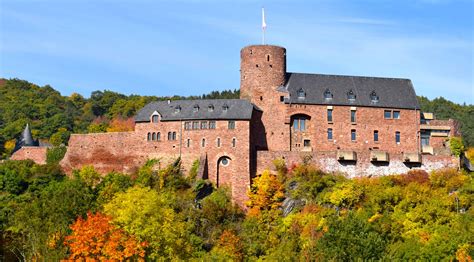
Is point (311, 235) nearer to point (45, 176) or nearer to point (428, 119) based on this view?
point (428, 119)

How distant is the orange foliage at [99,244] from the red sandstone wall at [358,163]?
62.6ft

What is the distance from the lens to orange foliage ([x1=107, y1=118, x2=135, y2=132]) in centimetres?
9538

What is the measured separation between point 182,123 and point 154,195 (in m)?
11.5

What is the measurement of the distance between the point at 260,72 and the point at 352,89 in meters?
8.15

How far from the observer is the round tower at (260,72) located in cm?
6394

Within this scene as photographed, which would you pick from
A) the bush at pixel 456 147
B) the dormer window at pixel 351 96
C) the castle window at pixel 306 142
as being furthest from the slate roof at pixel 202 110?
the bush at pixel 456 147

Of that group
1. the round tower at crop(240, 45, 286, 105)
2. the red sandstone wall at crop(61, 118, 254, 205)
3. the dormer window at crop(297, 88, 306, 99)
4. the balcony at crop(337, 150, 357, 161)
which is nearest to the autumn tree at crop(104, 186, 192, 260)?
the red sandstone wall at crop(61, 118, 254, 205)

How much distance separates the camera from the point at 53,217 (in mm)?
49625

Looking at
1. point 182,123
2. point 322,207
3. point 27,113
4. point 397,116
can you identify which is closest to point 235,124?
point 182,123

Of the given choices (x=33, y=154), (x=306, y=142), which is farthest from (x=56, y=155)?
(x=306, y=142)

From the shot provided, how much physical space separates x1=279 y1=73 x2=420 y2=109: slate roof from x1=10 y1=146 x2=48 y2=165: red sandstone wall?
849 inches

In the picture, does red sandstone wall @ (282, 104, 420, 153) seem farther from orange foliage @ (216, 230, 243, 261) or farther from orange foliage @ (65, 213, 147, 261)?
orange foliage @ (65, 213, 147, 261)

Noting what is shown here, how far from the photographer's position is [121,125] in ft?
337

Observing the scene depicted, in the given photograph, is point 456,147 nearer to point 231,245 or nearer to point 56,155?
point 231,245
